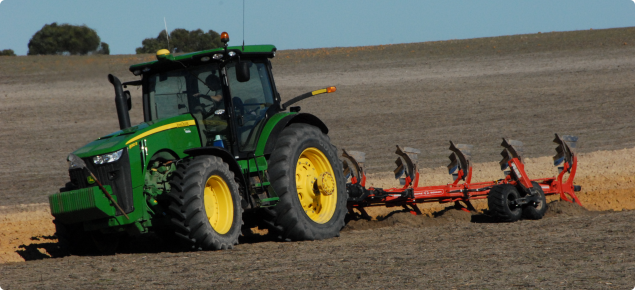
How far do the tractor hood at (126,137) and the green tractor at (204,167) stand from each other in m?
0.01

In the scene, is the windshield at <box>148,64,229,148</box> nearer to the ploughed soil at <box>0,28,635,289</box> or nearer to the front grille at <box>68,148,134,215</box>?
the ploughed soil at <box>0,28,635,289</box>

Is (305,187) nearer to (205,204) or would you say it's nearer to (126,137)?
(205,204)

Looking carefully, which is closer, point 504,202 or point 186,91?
point 186,91

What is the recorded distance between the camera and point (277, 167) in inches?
277

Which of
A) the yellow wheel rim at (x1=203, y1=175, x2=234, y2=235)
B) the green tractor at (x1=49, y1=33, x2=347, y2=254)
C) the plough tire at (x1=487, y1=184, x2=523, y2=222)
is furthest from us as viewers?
the plough tire at (x1=487, y1=184, x2=523, y2=222)

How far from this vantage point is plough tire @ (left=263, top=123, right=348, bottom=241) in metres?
6.97

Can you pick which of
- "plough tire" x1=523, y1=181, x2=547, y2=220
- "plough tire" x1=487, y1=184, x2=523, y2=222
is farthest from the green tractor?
"plough tire" x1=523, y1=181, x2=547, y2=220

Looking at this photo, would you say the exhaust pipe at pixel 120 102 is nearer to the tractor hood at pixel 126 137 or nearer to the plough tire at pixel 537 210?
the tractor hood at pixel 126 137

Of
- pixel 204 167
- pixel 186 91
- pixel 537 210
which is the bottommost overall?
pixel 537 210

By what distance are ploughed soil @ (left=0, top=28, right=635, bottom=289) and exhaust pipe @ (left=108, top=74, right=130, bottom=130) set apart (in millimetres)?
A: 235

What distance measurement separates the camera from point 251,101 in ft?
24.3

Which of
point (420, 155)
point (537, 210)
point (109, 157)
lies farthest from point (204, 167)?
point (420, 155)

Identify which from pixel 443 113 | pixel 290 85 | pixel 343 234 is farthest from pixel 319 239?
pixel 290 85

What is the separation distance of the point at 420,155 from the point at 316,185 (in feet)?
27.2
